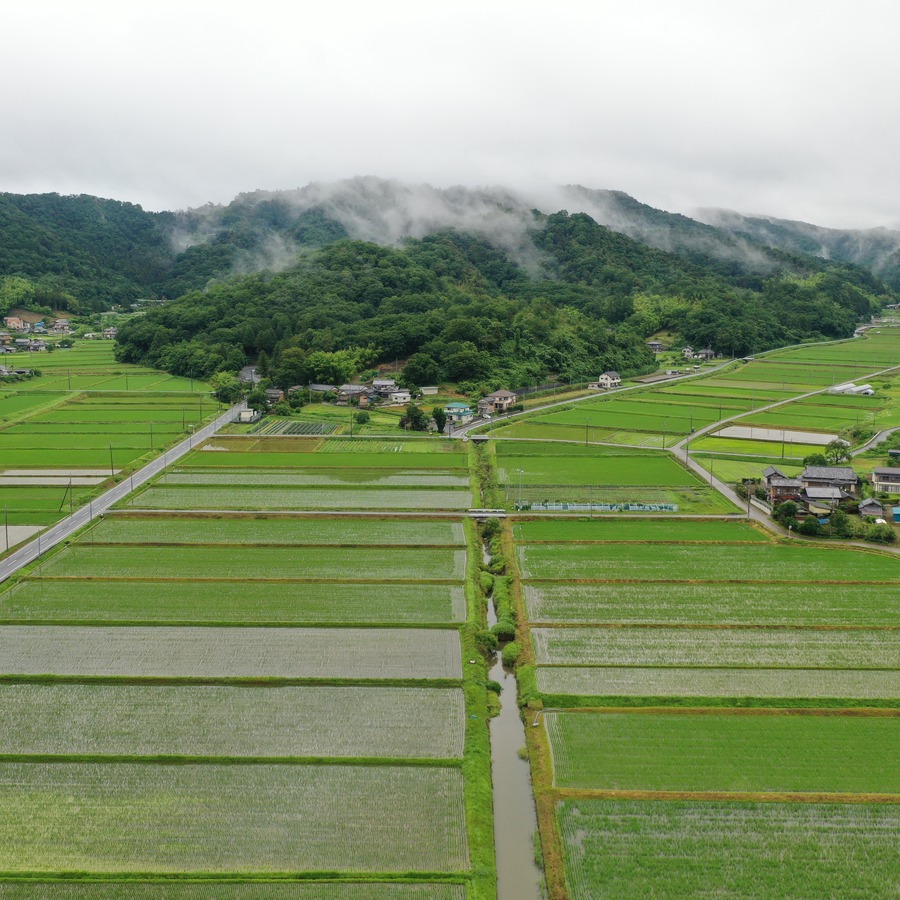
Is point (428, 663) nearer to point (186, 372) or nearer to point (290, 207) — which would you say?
point (186, 372)

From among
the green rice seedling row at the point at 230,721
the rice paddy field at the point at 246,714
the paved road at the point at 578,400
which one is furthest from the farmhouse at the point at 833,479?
the green rice seedling row at the point at 230,721

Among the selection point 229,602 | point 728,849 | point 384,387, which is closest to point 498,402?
point 384,387

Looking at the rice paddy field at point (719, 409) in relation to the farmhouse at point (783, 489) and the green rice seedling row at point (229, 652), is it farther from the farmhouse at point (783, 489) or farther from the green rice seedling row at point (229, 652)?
the green rice seedling row at point (229, 652)

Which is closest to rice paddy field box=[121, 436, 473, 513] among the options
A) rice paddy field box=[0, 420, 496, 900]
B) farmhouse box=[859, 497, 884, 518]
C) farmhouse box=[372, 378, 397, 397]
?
rice paddy field box=[0, 420, 496, 900]

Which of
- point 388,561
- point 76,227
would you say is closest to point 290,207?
point 76,227

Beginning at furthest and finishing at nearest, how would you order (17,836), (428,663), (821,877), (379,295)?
(379,295), (428,663), (17,836), (821,877)

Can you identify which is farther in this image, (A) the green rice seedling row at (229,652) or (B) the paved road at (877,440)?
(B) the paved road at (877,440)

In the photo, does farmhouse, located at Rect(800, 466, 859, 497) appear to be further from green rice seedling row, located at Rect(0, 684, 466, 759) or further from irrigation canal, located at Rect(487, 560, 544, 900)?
green rice seedling row, located at Rect(0, 684, 466, 759)
